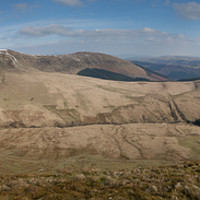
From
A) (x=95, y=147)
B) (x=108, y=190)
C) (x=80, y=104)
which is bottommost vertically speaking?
(x=95, y=147)

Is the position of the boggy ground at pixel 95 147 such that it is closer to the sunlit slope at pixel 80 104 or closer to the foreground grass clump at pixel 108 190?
the sunlit slope at pixel 80 104

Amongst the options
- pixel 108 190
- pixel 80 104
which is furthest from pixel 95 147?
pixel 80 104

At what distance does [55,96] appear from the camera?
94.1 metres

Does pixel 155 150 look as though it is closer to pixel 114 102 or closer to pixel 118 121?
pixel 118 121

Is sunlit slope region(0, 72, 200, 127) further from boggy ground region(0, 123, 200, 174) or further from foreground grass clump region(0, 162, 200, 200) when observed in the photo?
foreground grass clump region(0, 162, 200, 200)

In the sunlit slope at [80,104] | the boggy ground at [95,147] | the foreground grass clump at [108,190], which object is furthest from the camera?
the sunlit slope at [80,104]

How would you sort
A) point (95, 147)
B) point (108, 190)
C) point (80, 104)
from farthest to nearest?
point (80, 104) < point (95, 147) < point (108, 190)

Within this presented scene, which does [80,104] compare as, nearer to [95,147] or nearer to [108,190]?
[95,147]

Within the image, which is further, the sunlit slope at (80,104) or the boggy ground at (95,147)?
the sunlit slope at (80,104)

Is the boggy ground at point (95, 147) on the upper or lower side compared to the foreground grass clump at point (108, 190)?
lower

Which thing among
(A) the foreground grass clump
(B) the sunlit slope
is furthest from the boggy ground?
(A) the foreground grass clump

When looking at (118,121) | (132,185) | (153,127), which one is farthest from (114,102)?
(132,185)

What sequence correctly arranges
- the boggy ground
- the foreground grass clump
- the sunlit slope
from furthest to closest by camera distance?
the sunlit slope → the boggy ground → the foreground grass clump

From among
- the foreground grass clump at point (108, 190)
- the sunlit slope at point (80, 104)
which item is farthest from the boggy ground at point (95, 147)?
the foreground grass clump at point (108, 190)
